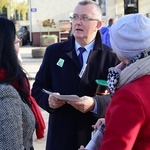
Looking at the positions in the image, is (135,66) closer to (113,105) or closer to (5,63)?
(113,105)

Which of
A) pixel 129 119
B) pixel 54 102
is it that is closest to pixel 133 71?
pixel 129 119

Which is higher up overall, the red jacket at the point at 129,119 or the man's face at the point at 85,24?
the man's face at the point at 85,24

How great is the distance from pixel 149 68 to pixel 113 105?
0.26m

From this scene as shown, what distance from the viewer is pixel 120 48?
1853mm

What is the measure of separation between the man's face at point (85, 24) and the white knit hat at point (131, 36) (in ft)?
4.09

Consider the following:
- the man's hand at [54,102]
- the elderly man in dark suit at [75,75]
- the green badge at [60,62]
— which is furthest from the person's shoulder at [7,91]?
the green badge at [60,62]

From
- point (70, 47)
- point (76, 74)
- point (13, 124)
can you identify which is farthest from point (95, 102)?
point (13, 124)

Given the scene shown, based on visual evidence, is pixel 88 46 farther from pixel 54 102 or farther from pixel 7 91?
pixel 7 91

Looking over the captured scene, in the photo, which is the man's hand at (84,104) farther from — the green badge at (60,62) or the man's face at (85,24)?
the man's face at (85,24)

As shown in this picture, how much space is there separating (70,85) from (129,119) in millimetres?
1420

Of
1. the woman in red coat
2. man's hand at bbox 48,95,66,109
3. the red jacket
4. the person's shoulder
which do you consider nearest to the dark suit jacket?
man's hand at bbox 48,95,66,109

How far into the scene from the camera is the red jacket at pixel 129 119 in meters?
1.66

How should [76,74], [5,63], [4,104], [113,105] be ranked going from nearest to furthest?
[113,105] < [4,104] < [5,63] < [76,74]

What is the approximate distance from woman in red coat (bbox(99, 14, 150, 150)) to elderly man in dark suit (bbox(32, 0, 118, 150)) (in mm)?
1062
